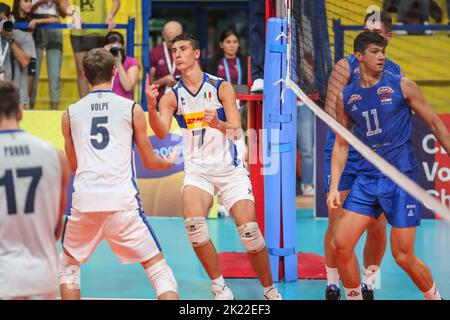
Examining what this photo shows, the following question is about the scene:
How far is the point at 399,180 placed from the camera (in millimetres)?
5898

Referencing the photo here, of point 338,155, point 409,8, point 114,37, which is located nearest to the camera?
point 338,155

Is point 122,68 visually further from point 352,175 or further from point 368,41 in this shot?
point 368,41

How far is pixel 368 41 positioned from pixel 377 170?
40.0 inches

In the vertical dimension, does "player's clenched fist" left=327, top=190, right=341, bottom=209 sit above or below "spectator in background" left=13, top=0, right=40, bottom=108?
below

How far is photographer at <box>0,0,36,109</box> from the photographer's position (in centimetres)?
1317

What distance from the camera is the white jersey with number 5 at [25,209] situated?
5207 mm

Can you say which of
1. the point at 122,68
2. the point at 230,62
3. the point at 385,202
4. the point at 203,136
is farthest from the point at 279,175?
the point at 230,62

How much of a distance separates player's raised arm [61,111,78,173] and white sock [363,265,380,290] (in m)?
2.99

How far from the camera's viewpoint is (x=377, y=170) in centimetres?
704

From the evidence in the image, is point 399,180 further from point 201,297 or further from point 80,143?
point 201,297

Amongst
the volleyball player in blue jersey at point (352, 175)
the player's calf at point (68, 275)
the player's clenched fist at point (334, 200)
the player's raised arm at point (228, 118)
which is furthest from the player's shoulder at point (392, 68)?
the player's calf at point (68, 275)

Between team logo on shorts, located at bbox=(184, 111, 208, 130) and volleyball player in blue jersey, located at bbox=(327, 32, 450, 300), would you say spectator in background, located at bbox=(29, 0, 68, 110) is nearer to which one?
team logo on shorts, located at bbox=(184, 111, 208, 130)

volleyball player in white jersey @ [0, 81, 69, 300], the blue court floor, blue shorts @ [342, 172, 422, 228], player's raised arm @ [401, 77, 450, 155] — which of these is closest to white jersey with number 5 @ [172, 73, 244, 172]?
the blue court floor

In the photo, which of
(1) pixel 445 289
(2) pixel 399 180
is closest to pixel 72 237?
(2) pixel 399 180
